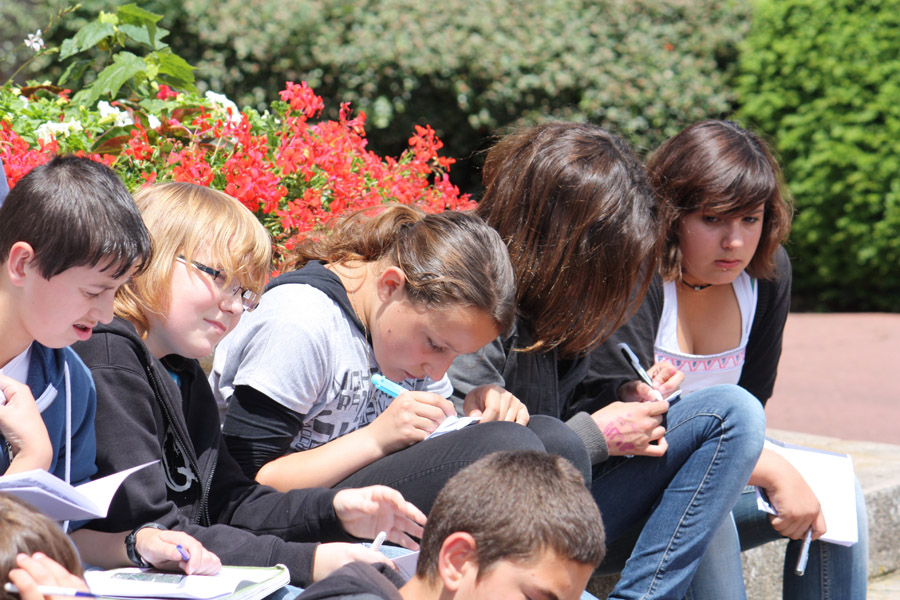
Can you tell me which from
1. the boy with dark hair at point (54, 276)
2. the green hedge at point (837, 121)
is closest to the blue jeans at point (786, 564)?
the boy with dark hair at point (54, 276)

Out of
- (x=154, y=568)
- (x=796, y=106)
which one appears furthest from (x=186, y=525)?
(x=796, y=106)

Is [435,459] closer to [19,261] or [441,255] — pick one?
[441,255]

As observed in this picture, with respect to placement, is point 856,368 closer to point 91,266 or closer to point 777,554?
point 777,554

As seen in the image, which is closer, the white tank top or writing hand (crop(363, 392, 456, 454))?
writing hand (crop(363, 392, 456, 454))

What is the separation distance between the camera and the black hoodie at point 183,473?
6.04 ft

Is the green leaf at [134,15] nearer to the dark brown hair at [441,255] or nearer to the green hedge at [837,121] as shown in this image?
the dark brown hair at [441,255]

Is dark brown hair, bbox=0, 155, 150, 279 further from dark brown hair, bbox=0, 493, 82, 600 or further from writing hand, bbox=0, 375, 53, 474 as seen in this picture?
dark brown hair, bbox=0, 493, 82, 600

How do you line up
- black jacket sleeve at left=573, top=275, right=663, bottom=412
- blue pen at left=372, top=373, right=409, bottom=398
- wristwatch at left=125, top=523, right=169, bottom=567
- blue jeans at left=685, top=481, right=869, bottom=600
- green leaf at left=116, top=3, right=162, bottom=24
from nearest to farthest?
wristwatch at left=125, top=523, right=169, bottom=567, blue pen at left=372, top=373, right=409, bottom=398, blue jeans at left=685, top=481, right=869, bottom=600, black jacket sleeve at left=573, top=275, right=663, bottom=412, green leaf at left=116, top=3, right=162, bottom=24

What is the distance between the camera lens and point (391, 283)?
2.25m

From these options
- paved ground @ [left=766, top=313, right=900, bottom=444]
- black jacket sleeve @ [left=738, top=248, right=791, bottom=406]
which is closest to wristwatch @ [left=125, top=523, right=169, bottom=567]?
black jacket sleeve @ [left=738, top=248, right=791, bottom=406]

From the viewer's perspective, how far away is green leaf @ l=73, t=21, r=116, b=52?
320cm

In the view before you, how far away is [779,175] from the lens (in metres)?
3.21

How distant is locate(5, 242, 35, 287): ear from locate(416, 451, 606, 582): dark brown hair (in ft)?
2.54

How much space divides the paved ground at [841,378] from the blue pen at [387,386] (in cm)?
441
